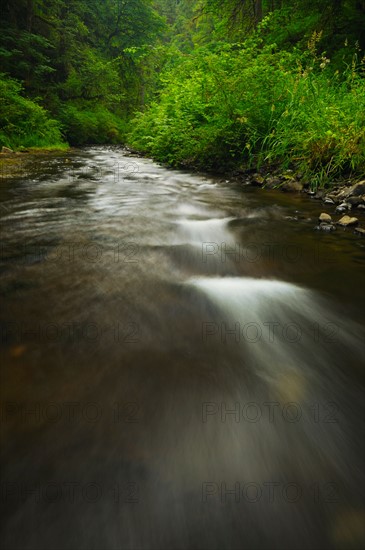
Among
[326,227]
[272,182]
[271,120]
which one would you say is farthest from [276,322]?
[271,120]

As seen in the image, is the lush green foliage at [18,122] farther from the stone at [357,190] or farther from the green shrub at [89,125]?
the stone at [357,190]

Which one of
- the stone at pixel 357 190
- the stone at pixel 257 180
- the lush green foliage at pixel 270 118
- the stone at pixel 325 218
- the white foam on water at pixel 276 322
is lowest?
the white foam on water at pixel 276 322

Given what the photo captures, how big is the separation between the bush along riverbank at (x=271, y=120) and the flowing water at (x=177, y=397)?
7.46ft

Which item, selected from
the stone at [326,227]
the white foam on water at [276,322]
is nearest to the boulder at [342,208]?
the stone at [326,227]

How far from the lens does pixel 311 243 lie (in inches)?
107

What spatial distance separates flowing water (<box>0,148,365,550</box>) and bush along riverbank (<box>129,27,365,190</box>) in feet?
7.46

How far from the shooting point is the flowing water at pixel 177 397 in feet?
2.48

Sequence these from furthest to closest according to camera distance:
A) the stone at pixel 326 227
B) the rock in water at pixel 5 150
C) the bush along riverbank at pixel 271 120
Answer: the rock in water at pixel 5 150
the bush along riverbank at pixel 271 120
the stone at pixel 326 227

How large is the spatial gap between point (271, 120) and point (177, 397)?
17.1 feet

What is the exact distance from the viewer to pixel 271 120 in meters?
5.12

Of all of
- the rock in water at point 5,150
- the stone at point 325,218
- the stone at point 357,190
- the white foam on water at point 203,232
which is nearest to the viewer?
the white foam on water at point 203,232

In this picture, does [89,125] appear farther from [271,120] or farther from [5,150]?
[271,120]

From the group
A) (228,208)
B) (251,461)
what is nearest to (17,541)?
(251,461)

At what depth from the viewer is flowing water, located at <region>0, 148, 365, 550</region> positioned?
0.76 metres
